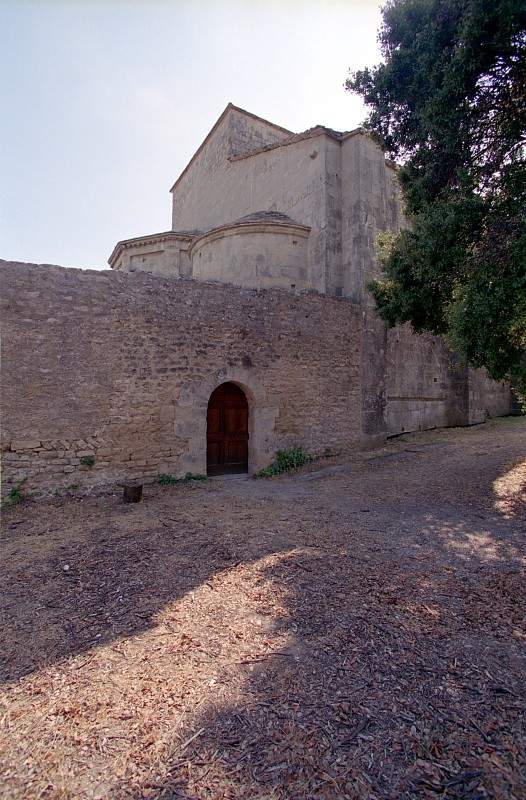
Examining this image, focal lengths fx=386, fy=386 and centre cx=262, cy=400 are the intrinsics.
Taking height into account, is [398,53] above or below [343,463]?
above

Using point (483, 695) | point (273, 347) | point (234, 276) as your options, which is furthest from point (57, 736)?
point (234, 276)

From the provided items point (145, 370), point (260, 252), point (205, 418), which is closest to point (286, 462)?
point (205, 418)

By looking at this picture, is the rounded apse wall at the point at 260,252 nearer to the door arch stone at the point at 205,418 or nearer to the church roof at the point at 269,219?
the church roof at the point at 269,219

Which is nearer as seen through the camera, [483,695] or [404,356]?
[483,695]

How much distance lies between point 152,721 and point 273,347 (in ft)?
25.3

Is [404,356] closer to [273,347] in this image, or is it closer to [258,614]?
[273,347]

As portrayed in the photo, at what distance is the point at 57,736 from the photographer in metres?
1.99

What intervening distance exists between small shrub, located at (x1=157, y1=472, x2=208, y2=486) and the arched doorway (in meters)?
0.92

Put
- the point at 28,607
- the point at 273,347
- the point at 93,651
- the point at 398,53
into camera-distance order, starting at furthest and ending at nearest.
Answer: the point at 273,347, the point at 398,53, the point at 28,607, the point at 93,651

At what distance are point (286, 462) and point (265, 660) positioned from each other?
21.9ft

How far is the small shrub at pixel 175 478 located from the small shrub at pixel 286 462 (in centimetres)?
146

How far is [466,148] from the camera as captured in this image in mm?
6430

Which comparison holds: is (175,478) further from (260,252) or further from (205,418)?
(260,252)

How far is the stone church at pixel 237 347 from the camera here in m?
6.67
